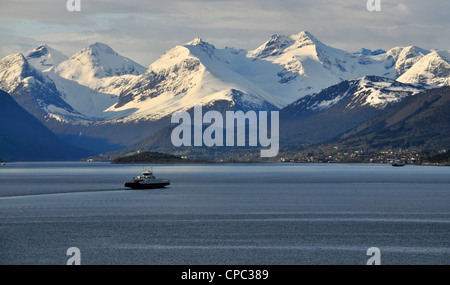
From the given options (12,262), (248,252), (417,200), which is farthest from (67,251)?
(417,200)

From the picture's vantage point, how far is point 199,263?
99.9m

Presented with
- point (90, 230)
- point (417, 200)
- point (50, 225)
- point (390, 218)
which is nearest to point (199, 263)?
point (90, 230)

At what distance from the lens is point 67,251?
107 m

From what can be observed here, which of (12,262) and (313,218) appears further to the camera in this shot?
(313,218)
